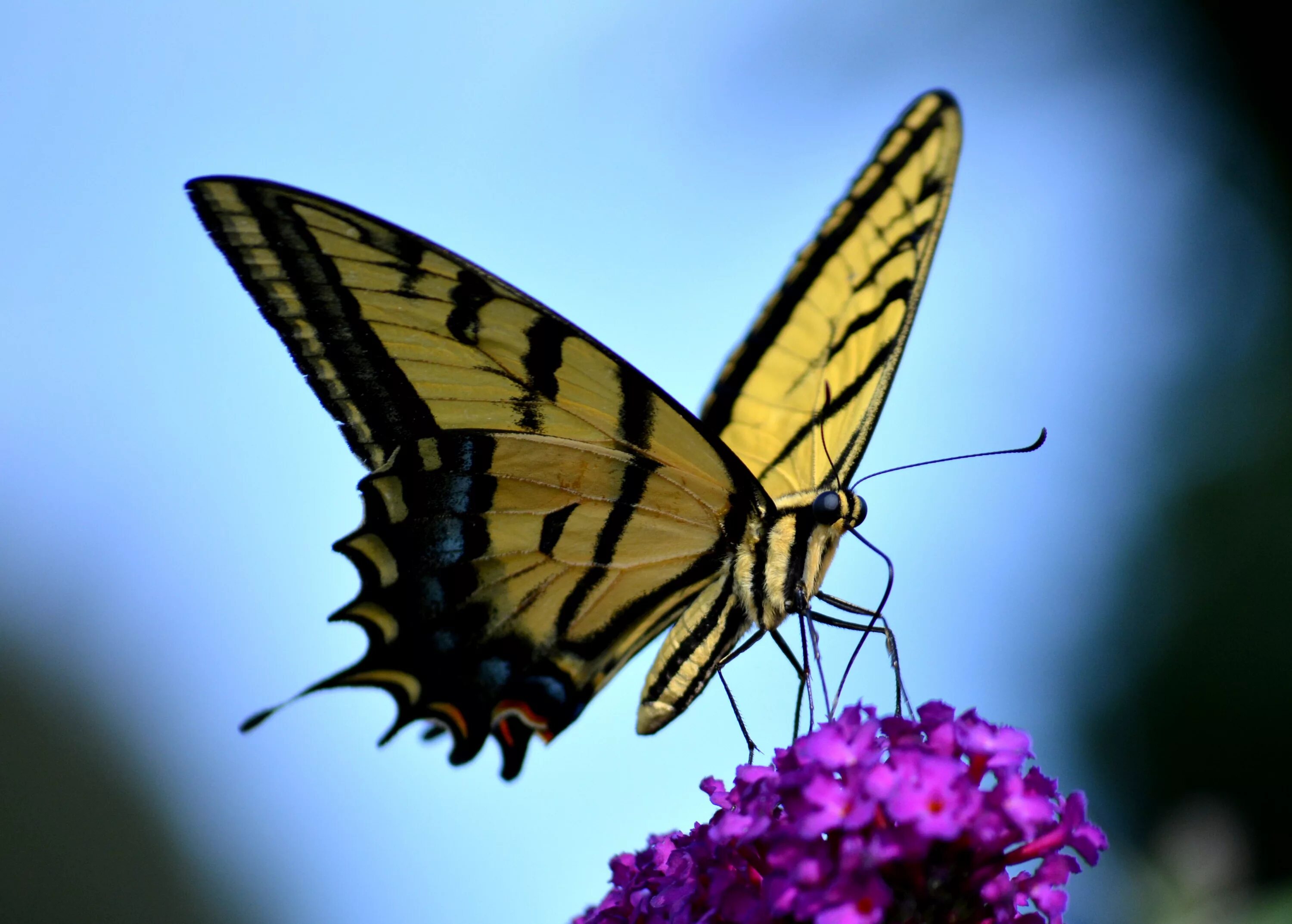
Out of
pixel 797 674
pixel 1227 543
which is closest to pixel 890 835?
pixel 797 674

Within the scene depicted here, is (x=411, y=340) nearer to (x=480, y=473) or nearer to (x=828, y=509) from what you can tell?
(x=480, y=473)

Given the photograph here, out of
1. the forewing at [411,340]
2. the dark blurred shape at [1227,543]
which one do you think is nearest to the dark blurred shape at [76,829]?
the dark blurred shape at [1227,543]

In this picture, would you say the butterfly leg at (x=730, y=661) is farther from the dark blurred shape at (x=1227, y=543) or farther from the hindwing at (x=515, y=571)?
the dark blurred shape at (x=1227, y=543)

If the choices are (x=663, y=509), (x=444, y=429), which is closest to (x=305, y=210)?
(x=444, y=429)

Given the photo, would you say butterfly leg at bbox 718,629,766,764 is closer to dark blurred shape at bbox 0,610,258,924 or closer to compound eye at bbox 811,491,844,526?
compound eye at bbox 811,491,844,526

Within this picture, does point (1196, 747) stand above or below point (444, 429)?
below

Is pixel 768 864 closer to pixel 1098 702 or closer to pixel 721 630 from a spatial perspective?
pixel 721 630
